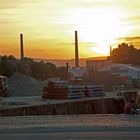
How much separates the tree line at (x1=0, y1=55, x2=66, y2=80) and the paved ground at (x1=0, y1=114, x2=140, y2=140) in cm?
6432

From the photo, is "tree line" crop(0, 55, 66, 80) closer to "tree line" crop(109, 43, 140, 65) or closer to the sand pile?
the sand pile

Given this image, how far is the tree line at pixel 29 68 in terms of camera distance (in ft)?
291

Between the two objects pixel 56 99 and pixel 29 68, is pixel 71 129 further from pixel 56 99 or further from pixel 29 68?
pixel 29 68

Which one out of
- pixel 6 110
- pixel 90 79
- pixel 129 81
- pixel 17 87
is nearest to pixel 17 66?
pixel 90 79

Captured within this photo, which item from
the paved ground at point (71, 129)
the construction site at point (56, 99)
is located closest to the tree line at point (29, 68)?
the construction site at point (56, 99)

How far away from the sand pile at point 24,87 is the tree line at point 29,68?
62.2 feet

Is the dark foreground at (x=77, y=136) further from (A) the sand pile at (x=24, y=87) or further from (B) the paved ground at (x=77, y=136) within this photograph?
(A) the sand pile at (x=24, y=87)

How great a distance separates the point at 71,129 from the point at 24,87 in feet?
150

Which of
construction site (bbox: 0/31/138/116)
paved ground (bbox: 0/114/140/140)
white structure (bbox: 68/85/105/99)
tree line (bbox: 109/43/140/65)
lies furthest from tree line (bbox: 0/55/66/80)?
→ paved ground (bbox: 0/114/140/140)

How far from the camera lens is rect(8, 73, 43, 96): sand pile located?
63.6 metres

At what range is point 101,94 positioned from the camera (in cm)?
5869

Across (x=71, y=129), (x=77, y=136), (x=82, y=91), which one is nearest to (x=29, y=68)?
(x=82, y=91)

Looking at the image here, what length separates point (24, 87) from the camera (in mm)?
65688

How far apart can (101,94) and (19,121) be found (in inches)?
1352
